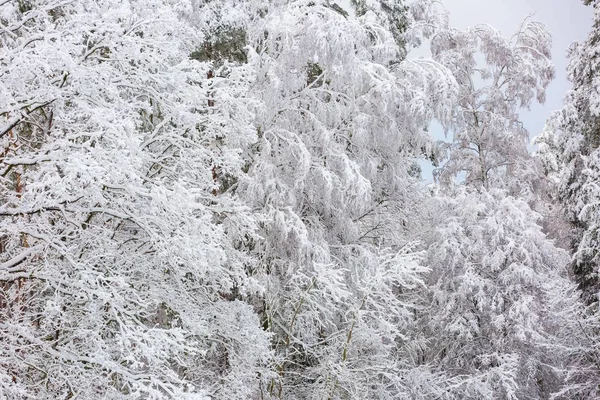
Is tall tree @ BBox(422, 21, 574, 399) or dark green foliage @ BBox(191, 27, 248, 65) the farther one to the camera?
dark green foliage @ BBox(191, 27, 248, 65)

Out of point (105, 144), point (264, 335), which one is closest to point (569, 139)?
point (264, 335)

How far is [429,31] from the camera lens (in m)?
15.4

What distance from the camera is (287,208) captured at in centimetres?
1058

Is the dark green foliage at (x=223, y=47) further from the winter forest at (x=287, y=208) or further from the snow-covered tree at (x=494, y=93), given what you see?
the snow-covered tree at (x=494, y=93)

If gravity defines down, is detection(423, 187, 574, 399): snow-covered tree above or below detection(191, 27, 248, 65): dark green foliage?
below

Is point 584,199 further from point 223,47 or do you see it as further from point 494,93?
point 223,47

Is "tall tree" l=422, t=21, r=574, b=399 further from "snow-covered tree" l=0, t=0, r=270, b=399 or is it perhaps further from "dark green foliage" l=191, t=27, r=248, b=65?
"dark green foliage" l=191, t=27, r=248, b=65

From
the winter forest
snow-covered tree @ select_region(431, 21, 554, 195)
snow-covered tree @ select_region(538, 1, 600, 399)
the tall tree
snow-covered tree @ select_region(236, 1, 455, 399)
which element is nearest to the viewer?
the winter forest

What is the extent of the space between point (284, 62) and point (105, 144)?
4.52 m

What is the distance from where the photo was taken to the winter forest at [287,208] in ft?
23.0

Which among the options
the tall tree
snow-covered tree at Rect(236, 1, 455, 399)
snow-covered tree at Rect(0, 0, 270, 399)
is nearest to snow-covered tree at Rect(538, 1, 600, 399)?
the tall tree

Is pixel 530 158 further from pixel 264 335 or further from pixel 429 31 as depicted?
pixel 264 335

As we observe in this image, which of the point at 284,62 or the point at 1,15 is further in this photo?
the point at 284,62

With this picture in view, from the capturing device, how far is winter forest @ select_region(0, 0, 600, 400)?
23.0 feet
